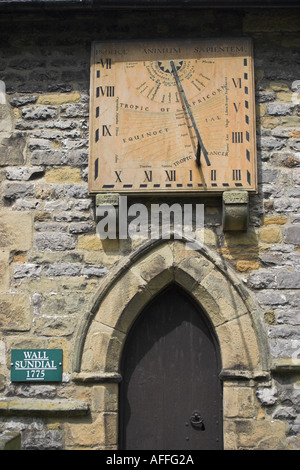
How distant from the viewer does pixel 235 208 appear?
4.93 m

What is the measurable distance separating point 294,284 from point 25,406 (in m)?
2.27

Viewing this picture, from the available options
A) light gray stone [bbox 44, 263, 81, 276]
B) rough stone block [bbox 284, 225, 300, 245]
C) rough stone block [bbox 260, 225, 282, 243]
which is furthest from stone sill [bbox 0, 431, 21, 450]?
rough stone block [bbox 284, 225, 300, 245]

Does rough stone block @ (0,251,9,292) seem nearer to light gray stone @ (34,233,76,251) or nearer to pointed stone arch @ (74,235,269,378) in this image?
light gray stone @ (34,233,76,251)

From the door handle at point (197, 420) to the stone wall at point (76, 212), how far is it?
0.34 m

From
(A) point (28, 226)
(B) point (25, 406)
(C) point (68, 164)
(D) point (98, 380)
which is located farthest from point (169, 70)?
(B) point (25, 406)

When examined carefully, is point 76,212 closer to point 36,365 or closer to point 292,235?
point 36,365

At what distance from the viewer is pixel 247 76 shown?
5266 millimetres

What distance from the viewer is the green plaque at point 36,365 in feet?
15.8

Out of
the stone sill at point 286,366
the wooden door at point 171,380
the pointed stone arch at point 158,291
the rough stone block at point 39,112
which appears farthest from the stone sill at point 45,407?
the rough stone block at point 39,112

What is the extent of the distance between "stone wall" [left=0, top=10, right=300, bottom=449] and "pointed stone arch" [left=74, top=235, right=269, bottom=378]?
0.09 metres

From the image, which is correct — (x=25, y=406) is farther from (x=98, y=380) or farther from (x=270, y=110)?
(x=270, y=110)

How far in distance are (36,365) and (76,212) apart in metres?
1.26

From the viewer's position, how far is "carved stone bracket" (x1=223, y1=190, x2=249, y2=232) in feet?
16.1

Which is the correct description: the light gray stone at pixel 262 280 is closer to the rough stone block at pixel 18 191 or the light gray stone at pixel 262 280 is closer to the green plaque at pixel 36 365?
the green plaque at pixel 36 365
